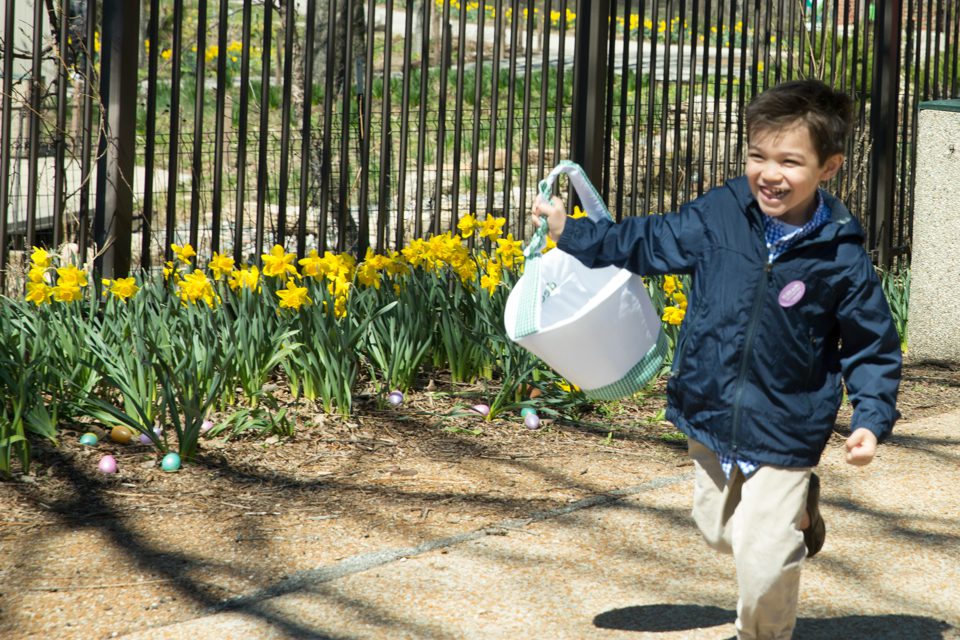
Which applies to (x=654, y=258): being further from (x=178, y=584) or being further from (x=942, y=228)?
(x=942, y=228)

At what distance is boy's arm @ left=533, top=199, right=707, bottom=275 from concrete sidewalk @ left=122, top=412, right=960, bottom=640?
804 millimetres

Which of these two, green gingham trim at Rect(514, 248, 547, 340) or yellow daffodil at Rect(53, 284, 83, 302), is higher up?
green gingham trim at Rect(514, 248, 547, 340)

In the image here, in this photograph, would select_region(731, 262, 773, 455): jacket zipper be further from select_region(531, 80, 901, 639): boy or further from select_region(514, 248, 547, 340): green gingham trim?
select_region(514, 248, 547, 340): green gingham trim

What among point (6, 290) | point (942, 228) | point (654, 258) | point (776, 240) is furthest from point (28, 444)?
point (942, 228)

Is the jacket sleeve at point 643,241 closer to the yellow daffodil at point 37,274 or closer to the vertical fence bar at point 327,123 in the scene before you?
the yellow daffodil at point 37,274

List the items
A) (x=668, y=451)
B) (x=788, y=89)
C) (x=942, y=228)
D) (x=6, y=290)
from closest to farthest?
(x=788, y=89) → (x=668, y=451) → (x=6, y=290) → (x=942, y=228)

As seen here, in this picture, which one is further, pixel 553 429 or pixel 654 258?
pixel 553 429

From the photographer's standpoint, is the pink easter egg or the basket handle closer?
the basket handle

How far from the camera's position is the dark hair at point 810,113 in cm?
225

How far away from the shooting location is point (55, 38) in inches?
211

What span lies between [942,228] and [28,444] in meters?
4.62

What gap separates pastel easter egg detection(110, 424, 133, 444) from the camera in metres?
3.81

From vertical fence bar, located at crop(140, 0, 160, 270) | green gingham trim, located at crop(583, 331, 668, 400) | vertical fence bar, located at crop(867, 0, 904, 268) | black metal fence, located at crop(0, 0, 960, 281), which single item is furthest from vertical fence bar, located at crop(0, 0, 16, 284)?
vertical fence bar, located at crop(867, 0, 904, 268)

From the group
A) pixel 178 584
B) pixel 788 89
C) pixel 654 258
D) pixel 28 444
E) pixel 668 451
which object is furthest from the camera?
pixel 668 451
